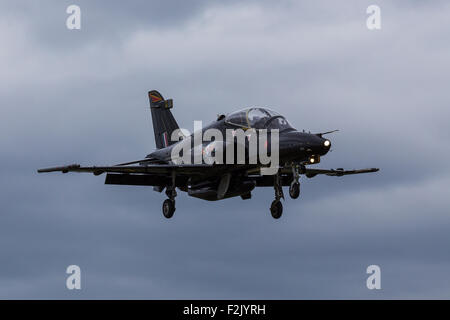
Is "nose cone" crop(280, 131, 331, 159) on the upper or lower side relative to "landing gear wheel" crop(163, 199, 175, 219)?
upper

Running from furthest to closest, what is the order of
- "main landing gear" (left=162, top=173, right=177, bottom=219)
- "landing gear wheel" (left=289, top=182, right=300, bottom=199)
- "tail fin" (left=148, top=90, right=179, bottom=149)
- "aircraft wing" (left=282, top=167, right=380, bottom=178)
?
1. "tail fin" (left=148, top=90, right=179, bottom=149)
2. "aircraft wing" (left=282, top=167, right=380, bottom=178)
3. "main landing gear" (left=162, top=173, right=177, bottom=219)
4. "landing gear wheel" (left=289, top=182, right=300, bottom=199)

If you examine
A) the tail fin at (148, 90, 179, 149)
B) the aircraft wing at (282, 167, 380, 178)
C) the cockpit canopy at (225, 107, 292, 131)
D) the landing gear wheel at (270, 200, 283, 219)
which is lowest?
the landing gear wheel at (270, 200, 283, 219)

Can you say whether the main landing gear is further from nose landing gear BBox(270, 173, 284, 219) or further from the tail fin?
the tail fin

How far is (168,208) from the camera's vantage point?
38906 millimetres

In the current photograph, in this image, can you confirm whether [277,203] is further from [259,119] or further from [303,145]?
[303,145]

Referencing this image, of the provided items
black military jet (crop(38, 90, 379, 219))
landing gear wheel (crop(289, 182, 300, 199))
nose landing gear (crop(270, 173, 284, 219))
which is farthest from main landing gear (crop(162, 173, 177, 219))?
landing gear wheel (crop(289, 182, 300, 199))

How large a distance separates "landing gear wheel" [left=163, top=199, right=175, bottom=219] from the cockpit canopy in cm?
523

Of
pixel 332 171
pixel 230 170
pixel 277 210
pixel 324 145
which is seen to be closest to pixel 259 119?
pixel 230 170

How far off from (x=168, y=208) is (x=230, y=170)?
3.72 meters

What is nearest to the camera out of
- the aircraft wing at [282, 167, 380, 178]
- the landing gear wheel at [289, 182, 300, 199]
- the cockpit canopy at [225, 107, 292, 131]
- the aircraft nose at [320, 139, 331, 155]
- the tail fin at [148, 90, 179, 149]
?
the aircraft nose at [320, 139, 331, 155]

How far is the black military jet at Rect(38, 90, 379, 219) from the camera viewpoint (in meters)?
33.3

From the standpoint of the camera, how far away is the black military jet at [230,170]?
33.3 meters

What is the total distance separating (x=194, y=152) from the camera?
3862 centimetres

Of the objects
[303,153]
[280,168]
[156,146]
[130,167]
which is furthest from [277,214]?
[156,146]
